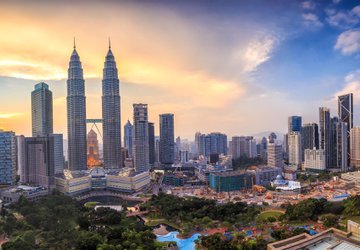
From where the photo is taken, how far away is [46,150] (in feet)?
67.5

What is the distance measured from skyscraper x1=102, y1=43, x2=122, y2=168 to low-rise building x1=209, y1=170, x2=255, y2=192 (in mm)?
11513

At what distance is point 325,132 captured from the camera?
1160 inches

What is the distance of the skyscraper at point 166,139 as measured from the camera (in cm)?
3388

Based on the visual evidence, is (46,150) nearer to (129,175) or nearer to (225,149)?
(129,175)

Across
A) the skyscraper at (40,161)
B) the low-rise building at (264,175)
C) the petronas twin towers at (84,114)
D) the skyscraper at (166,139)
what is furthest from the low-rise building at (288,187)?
the petronas twin towers at (84,114)

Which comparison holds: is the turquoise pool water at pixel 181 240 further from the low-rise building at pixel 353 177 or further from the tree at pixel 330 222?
the low-rise building at pixel 353 177

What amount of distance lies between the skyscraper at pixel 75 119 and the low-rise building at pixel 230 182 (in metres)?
13.5

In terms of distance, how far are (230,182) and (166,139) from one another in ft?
44.5

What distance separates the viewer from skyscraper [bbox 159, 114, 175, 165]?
33875mm

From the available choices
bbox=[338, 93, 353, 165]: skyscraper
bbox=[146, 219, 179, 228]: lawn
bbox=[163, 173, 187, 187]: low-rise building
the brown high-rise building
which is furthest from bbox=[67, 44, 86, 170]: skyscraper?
bbox=[338, 93, 353, 165]: skyscraper

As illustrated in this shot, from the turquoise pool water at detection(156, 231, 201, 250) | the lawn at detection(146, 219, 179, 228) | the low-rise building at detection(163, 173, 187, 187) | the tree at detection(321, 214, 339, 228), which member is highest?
the tree at detection(321, 214, 339, 228)

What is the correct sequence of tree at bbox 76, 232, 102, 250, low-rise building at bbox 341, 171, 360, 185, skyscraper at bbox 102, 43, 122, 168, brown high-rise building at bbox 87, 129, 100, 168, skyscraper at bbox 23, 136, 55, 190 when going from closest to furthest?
tree at bbox 76, 232, 102, 250, skyscraper at bbox 23, 136, 55, 190, low-rise building at bbox 341, 171, 360, 185, skyscraper at bbox 102, 43, 122, 168, brown high-rise building at bbox 87, 129, 100, 168

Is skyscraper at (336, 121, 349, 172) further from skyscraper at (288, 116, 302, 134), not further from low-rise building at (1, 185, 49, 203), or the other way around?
low-rise building at (1, 185, 49, 203)

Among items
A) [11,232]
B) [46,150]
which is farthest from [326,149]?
[11,232]
